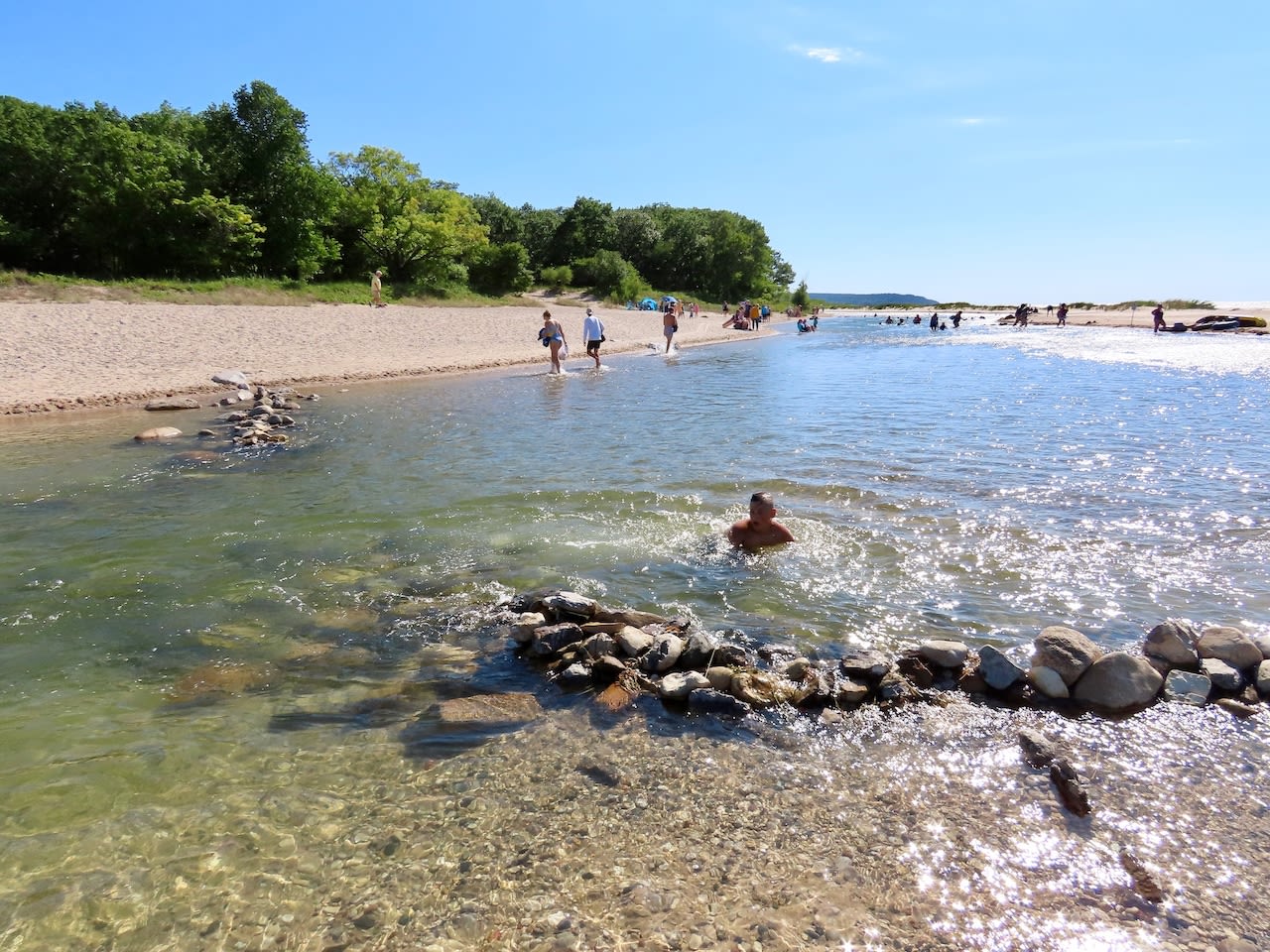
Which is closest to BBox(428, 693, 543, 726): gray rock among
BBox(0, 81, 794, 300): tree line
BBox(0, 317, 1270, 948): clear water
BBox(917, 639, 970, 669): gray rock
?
BBox(0, 317, 1270, 948): clear water

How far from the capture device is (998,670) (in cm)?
490

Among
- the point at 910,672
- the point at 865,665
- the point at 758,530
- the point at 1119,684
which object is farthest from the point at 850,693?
the point at 758,530

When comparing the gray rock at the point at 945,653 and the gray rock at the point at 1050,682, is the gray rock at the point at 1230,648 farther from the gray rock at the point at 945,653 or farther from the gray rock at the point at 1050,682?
the gray rock at the point at 945,653

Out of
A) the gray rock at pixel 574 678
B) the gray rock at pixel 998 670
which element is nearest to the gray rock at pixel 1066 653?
the gray rock at pixel 998 670

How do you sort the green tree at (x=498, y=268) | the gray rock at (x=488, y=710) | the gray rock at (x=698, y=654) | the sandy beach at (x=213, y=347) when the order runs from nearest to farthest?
1. the gray rock at (x=488, y=710)
2. the gray rock at (x=698, y=654)
3. the sandy beach at (x=213, y=347)
4. the green tree at (x=498, y=268)

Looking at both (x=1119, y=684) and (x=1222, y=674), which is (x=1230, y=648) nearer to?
(x=1222, y=674)

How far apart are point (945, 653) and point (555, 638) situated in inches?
111

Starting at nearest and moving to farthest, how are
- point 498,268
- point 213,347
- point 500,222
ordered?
point 213,347 < point 498,268 < point 500,222

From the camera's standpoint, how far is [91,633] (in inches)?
230

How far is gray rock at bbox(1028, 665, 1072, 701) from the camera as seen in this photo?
15.7 feet

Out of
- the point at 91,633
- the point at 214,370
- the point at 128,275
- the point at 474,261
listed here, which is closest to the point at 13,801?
the point at 91,633

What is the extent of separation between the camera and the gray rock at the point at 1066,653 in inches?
191

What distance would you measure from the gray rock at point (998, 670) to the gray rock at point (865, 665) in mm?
627

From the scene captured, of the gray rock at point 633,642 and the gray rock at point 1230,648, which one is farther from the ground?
the gray rock at point 1230,648
